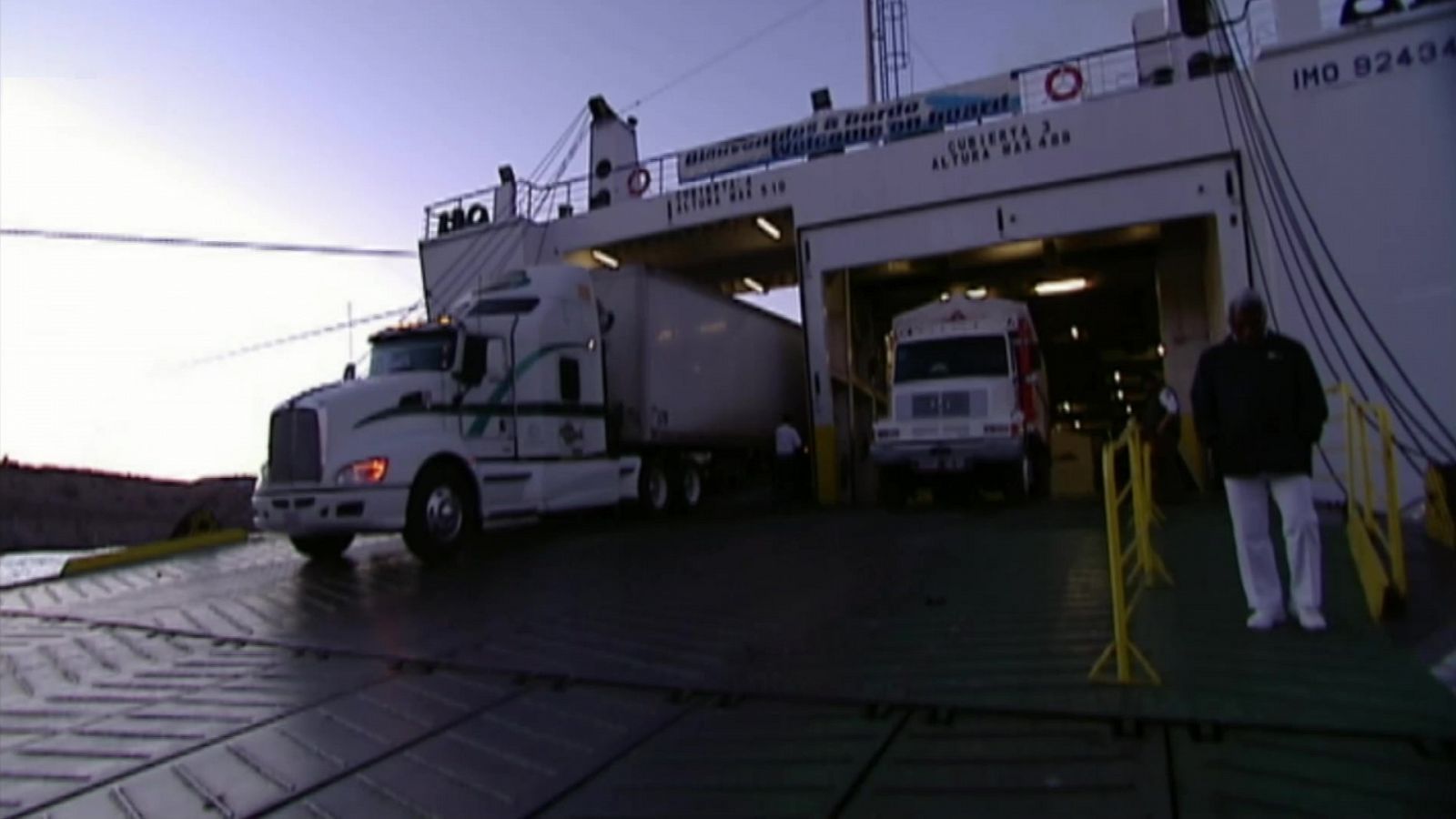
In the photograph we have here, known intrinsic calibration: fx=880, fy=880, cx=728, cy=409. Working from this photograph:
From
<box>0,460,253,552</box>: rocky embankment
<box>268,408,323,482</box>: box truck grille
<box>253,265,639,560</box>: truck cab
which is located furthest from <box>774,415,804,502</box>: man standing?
<box>0,460,253,552</box>: rocky embankment

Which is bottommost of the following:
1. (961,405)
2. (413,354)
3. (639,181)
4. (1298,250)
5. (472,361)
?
(961,405)

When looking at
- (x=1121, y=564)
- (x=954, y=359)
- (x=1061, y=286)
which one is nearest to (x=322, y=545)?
(x=1121, y=564)

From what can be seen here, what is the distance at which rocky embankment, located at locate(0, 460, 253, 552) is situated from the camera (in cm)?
1633

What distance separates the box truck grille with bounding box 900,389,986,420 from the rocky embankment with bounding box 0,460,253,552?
11283 mm

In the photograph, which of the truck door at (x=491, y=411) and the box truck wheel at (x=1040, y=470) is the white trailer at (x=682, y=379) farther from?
the box truck wheel at (x=1040, y=470)

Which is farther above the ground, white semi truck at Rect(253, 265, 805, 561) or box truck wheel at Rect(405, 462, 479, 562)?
white semi truck at Rect(253, 265, 805, 561)

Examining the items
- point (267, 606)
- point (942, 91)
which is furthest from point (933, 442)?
point (267, 606)

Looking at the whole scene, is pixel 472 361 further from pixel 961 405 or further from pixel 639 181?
pixel 639 181

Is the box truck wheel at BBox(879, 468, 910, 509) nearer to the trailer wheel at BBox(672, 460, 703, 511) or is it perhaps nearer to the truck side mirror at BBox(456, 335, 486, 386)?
the trailer wheel at BBox(672, 460, 703, 511)

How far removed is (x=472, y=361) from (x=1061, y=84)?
980 cm

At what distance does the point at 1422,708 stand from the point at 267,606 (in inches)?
299

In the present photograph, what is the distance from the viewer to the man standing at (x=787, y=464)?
1583cm

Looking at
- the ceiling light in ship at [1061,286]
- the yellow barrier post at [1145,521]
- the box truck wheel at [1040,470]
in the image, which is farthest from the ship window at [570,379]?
the ceiling light in ship at [1061,286]

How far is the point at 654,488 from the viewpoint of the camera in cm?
1380
